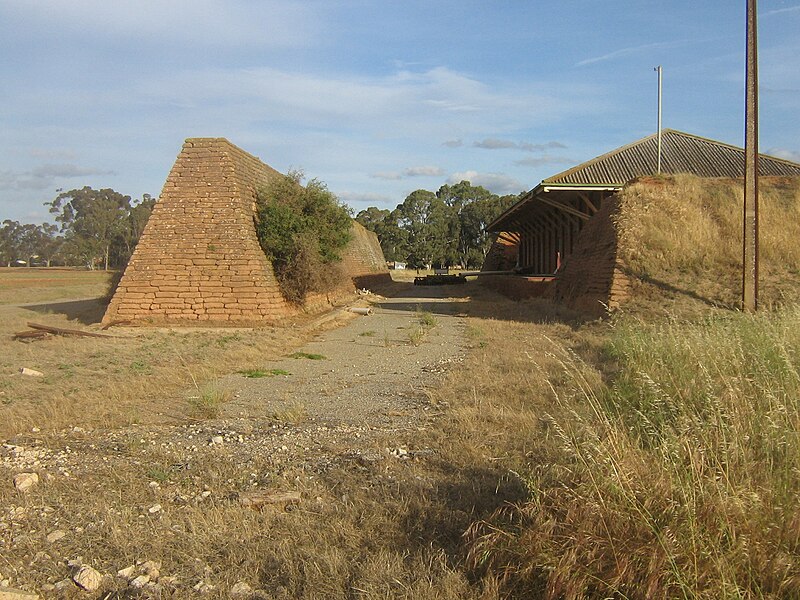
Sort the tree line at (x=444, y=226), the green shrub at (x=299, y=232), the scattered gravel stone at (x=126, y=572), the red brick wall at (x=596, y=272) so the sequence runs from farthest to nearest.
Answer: the tree line at (x=444, y=226), the green shrub at (x=299, y=232), the red brick wall at (x=596, y=272), the scattered gravel stone at (x=126, y=572)

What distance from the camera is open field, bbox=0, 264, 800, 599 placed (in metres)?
2.80

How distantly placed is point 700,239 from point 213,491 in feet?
48.0

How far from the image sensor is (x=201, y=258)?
51.6 ft

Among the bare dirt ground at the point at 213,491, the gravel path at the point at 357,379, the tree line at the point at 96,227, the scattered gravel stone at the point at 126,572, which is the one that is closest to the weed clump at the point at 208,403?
the bare dirt ground at the point at 213,491

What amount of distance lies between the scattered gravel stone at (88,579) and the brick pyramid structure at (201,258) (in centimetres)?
1229

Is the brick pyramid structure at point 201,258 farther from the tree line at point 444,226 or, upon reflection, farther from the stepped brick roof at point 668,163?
the tree line at point 444,226

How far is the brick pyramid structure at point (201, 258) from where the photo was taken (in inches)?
611

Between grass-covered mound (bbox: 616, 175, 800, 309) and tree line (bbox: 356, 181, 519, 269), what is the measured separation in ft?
212

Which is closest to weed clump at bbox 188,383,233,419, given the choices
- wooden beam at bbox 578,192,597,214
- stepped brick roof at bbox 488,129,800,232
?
stepped brick roof at bbox 488,129,800,232

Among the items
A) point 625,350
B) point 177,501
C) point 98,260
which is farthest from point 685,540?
point 98,260

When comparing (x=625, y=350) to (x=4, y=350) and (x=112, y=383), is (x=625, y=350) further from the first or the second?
(x=4, y=350)

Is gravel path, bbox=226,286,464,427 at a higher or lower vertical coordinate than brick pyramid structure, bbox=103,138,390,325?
lower

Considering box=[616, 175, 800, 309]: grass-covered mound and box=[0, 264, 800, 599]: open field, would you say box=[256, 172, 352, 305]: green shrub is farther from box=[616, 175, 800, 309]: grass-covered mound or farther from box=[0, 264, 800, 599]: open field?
box=[0, 264, 800, 599]: open field

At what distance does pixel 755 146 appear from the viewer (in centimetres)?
1232
